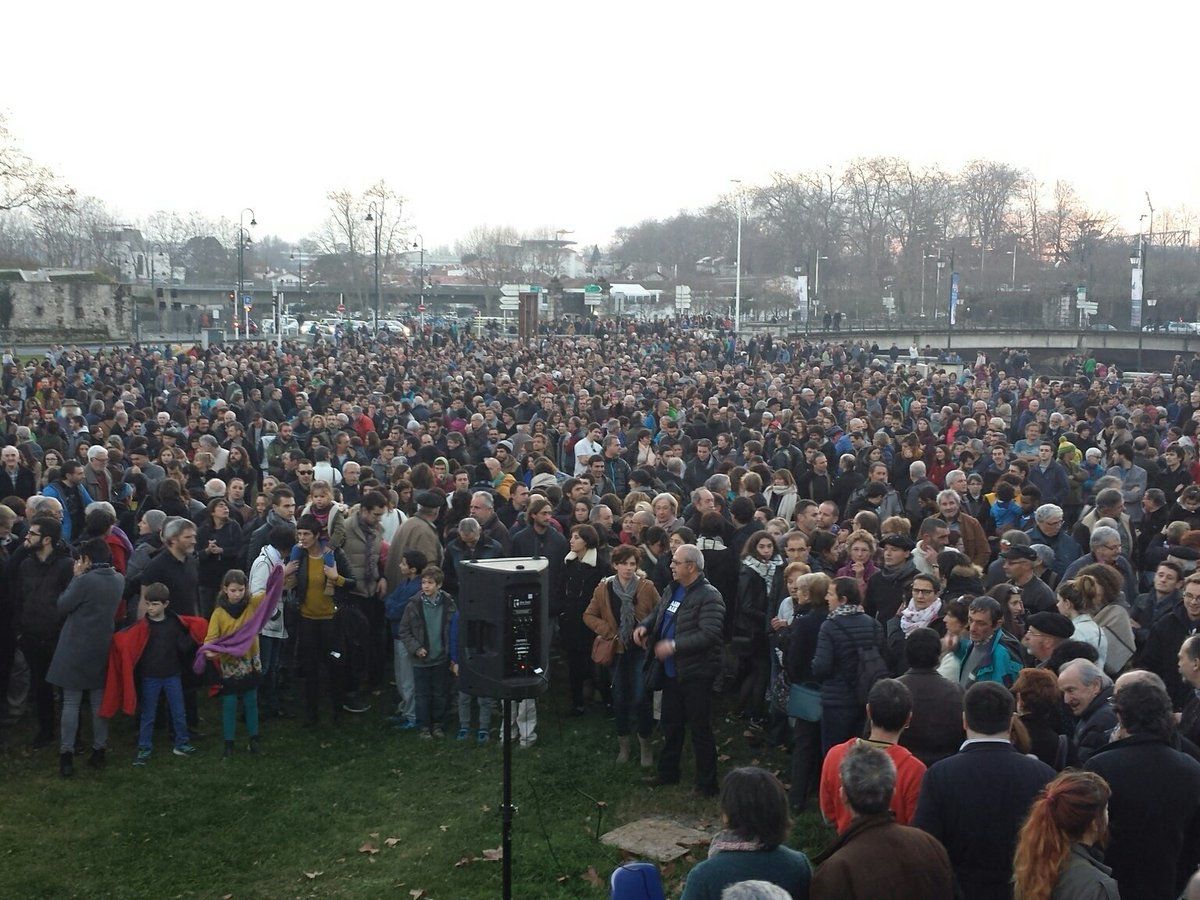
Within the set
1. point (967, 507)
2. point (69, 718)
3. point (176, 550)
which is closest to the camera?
point (69, 718)

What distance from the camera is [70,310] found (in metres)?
55.2

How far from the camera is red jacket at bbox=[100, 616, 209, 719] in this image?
7.85 meters

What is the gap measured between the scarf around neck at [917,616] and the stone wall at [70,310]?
5257 cm

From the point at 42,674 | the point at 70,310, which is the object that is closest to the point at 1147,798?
the point at 42,674

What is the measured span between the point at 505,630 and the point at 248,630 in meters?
3.24

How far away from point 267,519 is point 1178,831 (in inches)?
280

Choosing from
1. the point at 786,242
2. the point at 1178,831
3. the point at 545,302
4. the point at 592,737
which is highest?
the point at 786,242

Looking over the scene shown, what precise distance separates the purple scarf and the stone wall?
49290 mm

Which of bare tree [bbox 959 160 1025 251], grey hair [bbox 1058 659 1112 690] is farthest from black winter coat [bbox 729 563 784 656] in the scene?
bare tree [bbox 959 160 1025 251]

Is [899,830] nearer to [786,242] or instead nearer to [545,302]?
[545,302]

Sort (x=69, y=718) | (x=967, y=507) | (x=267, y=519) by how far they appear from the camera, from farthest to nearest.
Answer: (x=967, y=507)
(x=267, y=519)
(x=69, y=718)

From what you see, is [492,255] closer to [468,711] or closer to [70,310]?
[70,310]

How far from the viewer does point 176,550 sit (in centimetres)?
829

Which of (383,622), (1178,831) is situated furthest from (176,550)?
(1178,831)
